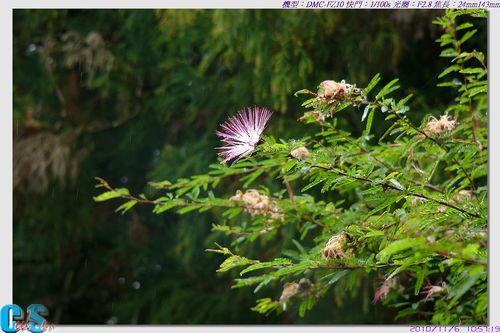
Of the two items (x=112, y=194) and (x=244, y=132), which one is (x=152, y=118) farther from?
(x=244, y=132)

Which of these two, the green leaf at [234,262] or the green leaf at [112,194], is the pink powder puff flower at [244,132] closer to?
the green leaf at [234,262]

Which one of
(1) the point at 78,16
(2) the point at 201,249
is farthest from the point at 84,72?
(2) the point at 201,249

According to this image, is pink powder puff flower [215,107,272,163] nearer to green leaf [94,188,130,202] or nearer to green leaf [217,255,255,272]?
green leaf [217,255,255,272]

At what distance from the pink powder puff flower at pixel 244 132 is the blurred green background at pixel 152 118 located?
1.86 m

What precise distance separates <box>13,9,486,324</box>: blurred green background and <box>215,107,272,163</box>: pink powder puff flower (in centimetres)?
186

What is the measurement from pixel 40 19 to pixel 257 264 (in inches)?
125

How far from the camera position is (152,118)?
159 inches

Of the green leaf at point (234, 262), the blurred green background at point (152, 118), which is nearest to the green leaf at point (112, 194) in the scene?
the green leaf at point (234, 262)

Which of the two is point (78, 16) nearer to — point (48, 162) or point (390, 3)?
point (48, 162)

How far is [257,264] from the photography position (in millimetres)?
1163

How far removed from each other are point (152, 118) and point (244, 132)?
303 cm

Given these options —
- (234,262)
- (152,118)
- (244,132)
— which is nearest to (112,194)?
(234,262)

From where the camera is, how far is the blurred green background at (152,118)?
3.11 meters

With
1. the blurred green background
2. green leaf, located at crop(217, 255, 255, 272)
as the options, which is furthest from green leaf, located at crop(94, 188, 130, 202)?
the blurred green background
